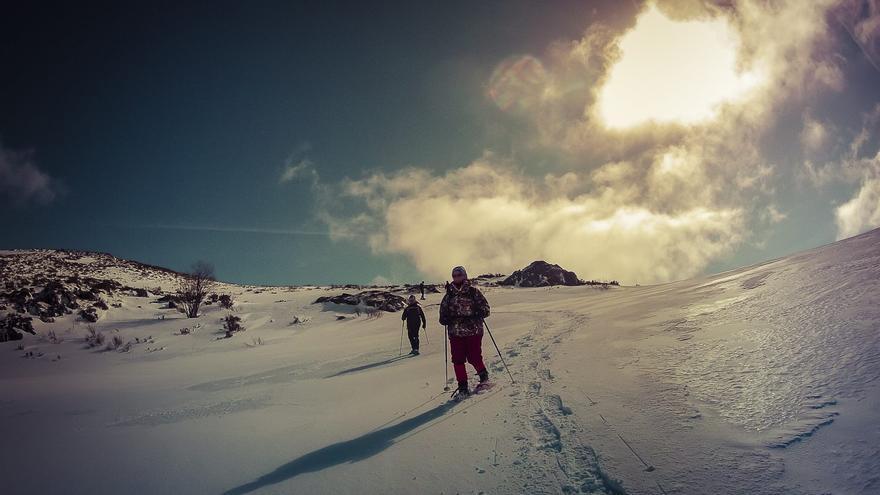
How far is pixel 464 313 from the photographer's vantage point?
6.38 metres

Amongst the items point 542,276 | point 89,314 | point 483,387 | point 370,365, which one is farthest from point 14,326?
point 542,276

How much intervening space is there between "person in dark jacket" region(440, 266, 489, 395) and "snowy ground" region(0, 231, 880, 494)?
2.06 feet

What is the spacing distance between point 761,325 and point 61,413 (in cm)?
1124

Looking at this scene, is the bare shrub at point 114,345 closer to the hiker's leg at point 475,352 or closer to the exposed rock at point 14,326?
the exposed rock at point 14,326

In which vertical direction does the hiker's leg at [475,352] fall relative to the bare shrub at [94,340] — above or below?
below

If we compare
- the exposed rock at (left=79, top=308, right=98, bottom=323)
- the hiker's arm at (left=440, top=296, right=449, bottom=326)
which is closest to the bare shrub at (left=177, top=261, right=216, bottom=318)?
the exposed rock at (left=79, top=308, right=98, bottom=323)

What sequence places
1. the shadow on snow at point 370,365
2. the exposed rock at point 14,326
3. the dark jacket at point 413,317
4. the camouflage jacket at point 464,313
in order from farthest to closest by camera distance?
the exposed rock at point 14,326, the dark jacket at point 413,317, the shadow on snow at point 370,365, the camouflage jacket at point 464,313

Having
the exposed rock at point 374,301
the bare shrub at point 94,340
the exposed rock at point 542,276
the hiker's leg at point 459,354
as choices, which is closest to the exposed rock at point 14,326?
the bare shrub at point 94,340

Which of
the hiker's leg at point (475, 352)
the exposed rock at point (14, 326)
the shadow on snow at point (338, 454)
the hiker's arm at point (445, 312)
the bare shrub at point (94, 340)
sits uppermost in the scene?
the exposed rock at point (14, 326)

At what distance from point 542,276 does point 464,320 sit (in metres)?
38.7

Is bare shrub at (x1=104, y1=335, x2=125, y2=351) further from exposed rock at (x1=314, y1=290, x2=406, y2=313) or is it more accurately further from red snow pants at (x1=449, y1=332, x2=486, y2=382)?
red snow pants at (x1=449, y1=332, x2=486, y2=382)

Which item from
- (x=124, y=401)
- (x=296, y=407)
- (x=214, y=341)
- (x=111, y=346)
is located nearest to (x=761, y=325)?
(x=296, y=407)

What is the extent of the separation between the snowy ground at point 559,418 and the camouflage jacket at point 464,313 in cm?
98

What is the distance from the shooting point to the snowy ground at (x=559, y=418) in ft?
8.71
